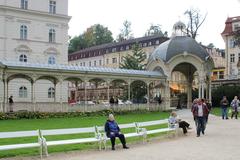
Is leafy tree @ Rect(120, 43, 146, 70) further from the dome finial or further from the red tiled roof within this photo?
the dome finial

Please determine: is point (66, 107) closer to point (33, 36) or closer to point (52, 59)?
point (33, 36)

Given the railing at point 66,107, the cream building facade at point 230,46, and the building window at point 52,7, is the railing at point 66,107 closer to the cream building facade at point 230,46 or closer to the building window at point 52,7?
the building window at point 52,7

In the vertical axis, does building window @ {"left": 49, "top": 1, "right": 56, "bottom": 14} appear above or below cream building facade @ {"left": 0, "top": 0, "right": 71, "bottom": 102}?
above

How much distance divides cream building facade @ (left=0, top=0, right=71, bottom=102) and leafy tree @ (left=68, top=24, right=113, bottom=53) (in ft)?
213

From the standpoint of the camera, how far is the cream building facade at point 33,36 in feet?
172

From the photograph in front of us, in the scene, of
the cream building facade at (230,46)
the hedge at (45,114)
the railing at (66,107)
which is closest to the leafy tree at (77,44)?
the cream building facade at (230,46)

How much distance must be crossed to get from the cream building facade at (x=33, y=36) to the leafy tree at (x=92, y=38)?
6497cm

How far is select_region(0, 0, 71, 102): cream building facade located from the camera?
5234 centimetres

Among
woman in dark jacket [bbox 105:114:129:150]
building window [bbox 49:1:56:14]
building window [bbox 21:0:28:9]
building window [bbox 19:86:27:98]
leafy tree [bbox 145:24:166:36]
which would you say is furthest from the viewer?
leafy tree [bbox 145:24:166:36]

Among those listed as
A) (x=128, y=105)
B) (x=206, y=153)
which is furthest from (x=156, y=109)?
(x=206, y=153)

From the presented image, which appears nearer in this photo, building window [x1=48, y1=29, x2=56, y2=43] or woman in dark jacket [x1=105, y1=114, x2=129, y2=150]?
woman in dark jacket [x1=105, y1=114, x2=129, y2=150]

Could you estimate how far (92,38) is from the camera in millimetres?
126188

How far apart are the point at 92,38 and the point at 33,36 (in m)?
71.9

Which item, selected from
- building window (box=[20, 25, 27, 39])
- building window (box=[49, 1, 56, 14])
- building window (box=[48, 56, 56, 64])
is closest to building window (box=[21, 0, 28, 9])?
building window (box=[20, 25, 27, 39])
